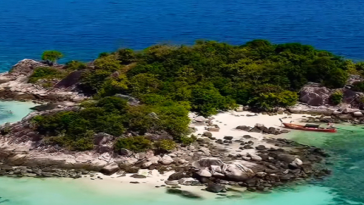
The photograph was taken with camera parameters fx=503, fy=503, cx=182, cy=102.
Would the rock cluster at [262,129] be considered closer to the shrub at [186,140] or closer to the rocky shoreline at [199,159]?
the rocky shoreline at [199,159]

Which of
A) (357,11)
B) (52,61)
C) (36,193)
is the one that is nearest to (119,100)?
(36,193)

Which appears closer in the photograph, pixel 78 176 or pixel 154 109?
pixel 78 176

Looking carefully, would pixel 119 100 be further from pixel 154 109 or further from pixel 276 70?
pixel 276 70

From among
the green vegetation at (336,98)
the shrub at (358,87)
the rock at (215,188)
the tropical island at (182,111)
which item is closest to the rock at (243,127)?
the tropical island at (182,111)

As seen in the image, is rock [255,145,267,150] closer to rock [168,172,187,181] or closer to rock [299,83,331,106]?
rock [168,172,187,181]

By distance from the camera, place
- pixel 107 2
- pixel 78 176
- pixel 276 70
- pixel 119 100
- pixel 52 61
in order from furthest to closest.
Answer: pixel 107 2 → pixel 52 61 → pixel 276 70 → pixel 119 100 → pixel 78 176

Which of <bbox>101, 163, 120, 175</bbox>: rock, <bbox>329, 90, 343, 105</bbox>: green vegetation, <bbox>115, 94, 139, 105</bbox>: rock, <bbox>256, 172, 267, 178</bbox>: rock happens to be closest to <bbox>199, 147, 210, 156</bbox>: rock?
<bbox>256, 172, 267, 178</bbox>: rock

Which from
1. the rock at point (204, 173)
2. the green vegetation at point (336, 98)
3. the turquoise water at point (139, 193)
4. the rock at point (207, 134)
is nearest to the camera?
the turquoise water at point (139, 193)
